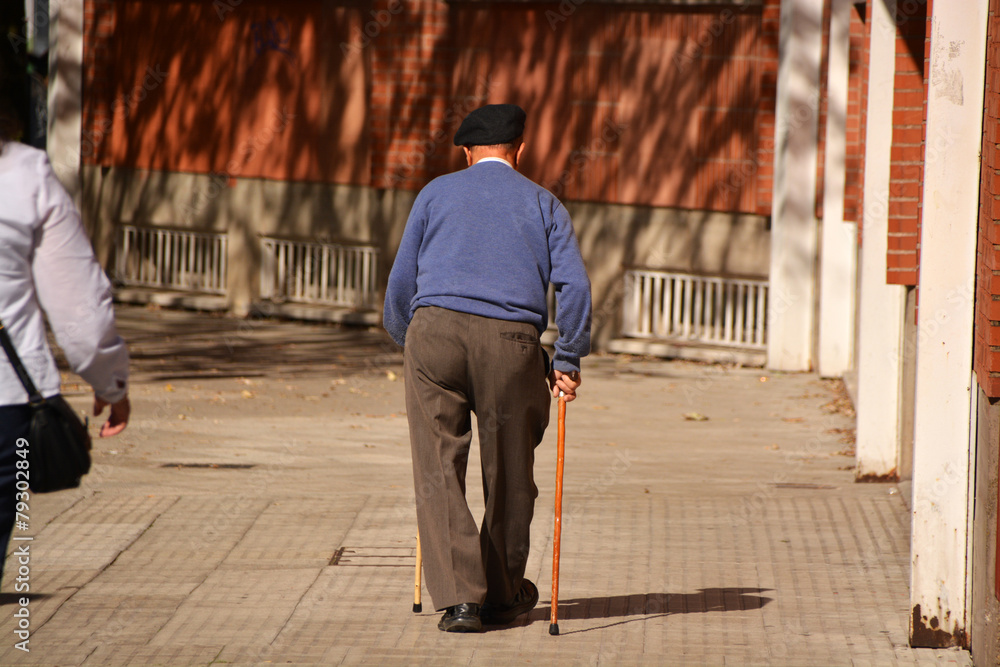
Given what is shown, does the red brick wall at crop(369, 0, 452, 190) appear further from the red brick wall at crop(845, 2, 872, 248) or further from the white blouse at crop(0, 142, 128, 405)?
the white blouse at crop(0, 142, 128, 405)

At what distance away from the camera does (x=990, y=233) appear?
4754mm

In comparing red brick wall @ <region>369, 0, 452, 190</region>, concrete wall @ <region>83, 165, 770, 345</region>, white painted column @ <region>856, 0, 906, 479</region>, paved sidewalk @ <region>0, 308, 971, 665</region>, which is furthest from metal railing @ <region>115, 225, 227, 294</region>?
white painted column @ <region>856, 0, 906, 479</region>

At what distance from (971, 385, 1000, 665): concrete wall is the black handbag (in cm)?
294

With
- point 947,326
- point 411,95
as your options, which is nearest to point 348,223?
point 411,95

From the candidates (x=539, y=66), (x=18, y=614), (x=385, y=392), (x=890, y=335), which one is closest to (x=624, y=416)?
(x=385, y=392)

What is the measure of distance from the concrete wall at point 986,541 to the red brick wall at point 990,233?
14 cm

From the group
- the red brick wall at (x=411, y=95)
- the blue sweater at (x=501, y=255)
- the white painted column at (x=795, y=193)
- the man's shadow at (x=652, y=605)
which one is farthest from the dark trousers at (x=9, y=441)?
the red brick wall at (x=411, y=95)

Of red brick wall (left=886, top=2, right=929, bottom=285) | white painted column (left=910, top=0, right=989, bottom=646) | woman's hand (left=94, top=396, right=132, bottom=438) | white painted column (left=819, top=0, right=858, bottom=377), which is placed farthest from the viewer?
white painted column (left=819, top=0, right=858, bottom=377)

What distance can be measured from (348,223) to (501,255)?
36.5 ft

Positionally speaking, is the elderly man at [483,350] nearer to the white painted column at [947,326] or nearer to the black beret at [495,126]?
the black beret at [495,126]

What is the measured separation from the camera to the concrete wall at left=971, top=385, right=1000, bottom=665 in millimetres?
4715

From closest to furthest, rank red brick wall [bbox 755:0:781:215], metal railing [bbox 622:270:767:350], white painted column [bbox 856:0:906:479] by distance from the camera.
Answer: white painted column [bbox 856:0:906:479]
red brick wall [bbox 755:0:781:215]
metal railing [bbox 622:270:767:350]

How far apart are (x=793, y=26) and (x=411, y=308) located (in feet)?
27.1

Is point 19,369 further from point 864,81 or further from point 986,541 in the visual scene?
point 864,81
